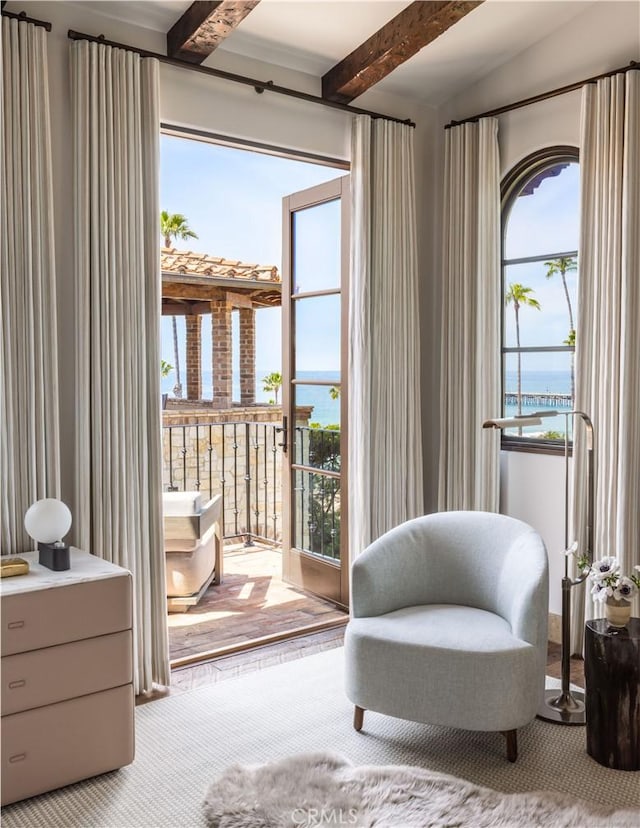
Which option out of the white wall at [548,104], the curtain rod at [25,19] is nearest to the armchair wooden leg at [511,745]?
the white wall at [548,104]

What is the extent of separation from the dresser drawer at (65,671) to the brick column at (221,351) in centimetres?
670

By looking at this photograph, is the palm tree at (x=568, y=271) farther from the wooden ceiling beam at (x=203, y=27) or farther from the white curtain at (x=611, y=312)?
the wooden ceiling beam at (x=203, y=27)

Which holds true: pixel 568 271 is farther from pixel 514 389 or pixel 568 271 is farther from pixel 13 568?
pixel 13 568

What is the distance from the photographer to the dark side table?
253 cm

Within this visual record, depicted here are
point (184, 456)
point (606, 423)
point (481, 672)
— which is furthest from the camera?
point (184, 456)

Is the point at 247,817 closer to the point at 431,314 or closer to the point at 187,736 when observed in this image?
the point at 187,736

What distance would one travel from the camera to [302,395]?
176 inches

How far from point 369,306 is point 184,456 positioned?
2.51 meters

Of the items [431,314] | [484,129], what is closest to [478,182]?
[484,129]

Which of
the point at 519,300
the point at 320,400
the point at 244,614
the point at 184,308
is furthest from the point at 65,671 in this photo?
the point at 184,308

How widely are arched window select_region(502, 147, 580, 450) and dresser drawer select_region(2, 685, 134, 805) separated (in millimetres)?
2398

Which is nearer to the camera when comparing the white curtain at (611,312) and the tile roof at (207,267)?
the white curtain at (611,312)

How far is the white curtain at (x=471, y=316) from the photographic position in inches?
153

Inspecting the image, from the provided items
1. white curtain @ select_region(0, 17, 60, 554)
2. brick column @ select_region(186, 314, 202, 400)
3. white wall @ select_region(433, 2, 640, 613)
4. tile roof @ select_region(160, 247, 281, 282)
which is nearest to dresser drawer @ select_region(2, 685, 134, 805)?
white curtain @ select_region(0, 17, 60, 554)
